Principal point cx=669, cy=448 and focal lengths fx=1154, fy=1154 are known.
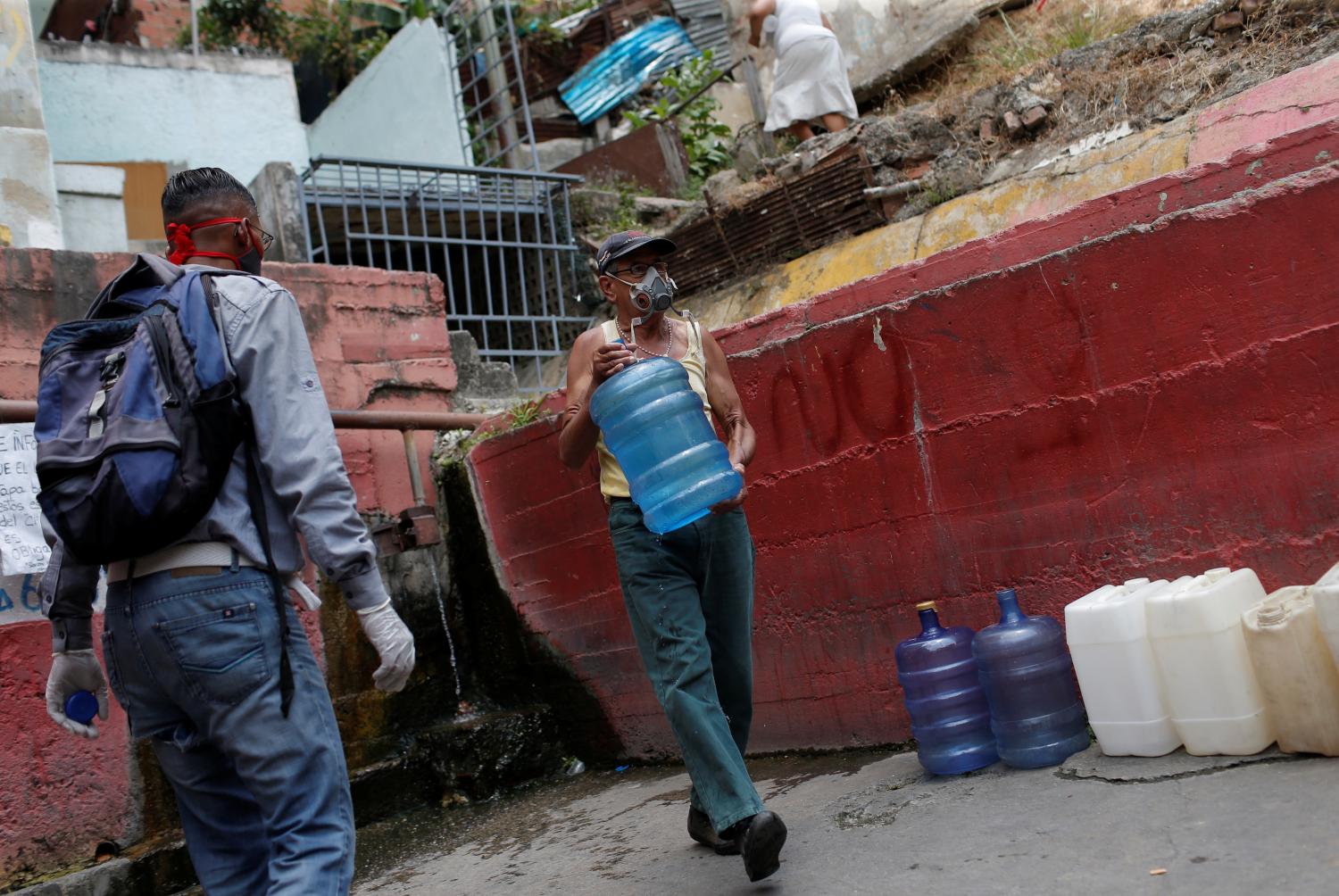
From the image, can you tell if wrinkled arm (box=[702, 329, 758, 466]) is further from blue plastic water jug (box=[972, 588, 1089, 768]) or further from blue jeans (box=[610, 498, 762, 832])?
blue plastic water jug (box=[972, 588, 1089, 768])

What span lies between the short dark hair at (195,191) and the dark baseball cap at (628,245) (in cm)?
111

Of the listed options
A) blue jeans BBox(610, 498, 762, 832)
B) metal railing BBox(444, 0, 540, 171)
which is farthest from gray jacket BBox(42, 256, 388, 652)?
metal railing BBox(444, 0, 540, 171)

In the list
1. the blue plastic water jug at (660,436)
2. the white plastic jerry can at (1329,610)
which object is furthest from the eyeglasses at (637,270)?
the white plastic jerry can at (1329,610)

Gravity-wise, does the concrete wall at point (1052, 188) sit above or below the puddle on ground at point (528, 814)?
above

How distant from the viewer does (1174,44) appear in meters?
6.46

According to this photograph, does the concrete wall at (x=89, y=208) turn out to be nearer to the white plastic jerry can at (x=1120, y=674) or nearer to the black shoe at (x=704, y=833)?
the black shoe at (x=704, y=833)

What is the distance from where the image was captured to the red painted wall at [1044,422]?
329 centimetres

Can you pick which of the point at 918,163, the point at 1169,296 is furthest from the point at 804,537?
the point at 918,163

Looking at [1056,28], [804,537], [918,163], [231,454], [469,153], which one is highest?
[469,153]

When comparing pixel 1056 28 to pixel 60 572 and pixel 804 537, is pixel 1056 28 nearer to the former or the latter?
pixel 804 537

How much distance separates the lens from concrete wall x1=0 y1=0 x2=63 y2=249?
759cm

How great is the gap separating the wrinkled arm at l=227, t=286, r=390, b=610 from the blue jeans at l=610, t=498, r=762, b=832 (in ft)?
3.01

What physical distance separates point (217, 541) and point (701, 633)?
1.37 meters

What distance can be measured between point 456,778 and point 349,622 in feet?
3.01
